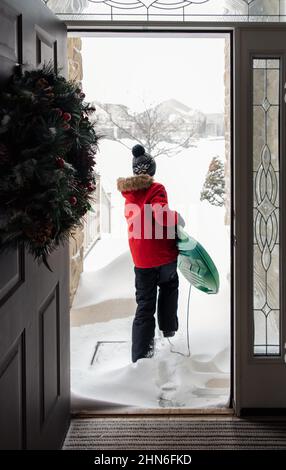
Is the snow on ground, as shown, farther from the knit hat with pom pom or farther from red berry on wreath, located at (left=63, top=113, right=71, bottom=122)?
red berry on wreath, located at (left=63, top=113, right=71, bottom=122)

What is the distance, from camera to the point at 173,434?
109 inches

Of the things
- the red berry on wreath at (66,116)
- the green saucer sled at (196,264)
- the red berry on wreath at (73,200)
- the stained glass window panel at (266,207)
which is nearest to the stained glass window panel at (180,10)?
the stained glass window panel at (266,207)

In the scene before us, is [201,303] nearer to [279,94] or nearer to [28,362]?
[279,94]

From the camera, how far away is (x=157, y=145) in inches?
180

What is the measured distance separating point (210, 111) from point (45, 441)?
3.20 metres

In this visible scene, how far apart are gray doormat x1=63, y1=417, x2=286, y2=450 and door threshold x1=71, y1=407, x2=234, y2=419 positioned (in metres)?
0.05

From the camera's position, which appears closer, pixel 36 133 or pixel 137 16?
pixel 36 133

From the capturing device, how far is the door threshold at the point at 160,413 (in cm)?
300

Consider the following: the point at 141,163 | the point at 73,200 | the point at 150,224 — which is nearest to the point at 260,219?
the point at 150,224

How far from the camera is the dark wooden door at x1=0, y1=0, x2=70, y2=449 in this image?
1610mm

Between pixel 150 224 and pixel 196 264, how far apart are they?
0.49 m

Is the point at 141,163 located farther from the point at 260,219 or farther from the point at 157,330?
the point at 157,330
